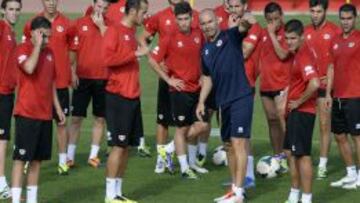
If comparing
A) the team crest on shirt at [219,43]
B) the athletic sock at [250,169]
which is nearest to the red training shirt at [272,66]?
the athletic sock at [250,169]

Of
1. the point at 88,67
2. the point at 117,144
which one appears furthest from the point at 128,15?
the point at 88,67

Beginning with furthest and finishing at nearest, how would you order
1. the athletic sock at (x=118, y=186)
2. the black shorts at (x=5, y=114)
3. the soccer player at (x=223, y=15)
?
the soccer player at (x=223, y=15), the black shorts at (x=5, y=114), the athletic sock at (x=118, y=186)

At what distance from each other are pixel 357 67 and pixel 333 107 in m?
0.64

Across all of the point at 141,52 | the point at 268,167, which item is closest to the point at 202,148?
the point at 268,167

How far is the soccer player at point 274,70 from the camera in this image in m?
15.4

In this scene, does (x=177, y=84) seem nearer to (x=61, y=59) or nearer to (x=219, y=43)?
(x=219, y=43)

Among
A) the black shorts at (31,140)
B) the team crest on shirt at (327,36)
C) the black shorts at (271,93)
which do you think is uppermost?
the team crest on shirt at (327,36)

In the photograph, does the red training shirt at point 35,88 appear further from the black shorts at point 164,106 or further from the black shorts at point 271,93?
the black shorts at point 271,93

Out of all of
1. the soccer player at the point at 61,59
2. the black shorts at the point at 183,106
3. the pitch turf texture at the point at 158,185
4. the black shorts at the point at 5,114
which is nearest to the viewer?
the pitch turf texture at the point at 158,185

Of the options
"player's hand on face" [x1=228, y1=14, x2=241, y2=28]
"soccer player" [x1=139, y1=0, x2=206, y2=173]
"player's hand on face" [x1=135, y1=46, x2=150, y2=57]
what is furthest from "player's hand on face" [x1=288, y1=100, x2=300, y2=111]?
"soccer player" [x1=139, y1=0, x2=206, y2=173]

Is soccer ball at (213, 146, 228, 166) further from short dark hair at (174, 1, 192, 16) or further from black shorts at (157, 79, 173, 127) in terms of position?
short dark hair at (174, 1, 192, 16)

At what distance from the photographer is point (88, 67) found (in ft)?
54.2

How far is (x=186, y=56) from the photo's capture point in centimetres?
1567

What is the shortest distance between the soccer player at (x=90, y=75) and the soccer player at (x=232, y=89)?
9.11 feet
